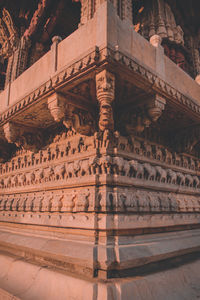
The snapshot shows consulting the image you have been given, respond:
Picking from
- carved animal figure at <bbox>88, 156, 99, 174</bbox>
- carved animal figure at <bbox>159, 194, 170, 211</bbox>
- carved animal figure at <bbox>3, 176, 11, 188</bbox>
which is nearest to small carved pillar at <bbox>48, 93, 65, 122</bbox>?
carved animal figure at <bbox>88, 156, 99, 174</bbox>

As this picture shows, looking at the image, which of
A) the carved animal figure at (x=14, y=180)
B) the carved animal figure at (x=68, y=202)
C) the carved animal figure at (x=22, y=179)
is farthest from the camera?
the carved animal figure at (x=14, y=180)

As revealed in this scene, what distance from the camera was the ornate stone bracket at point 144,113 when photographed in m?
3.90

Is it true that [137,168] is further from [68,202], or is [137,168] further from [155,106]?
[68,202]

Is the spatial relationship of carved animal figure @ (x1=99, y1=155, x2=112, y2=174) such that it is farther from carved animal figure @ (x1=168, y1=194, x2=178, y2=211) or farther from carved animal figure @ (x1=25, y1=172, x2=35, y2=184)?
carved animal figure @ (x1=25, y1=172, x2=35, y2=184)

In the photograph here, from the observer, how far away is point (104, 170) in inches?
153

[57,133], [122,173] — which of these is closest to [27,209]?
[57,133]

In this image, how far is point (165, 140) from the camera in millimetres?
5488

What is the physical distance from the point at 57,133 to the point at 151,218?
2701 mm

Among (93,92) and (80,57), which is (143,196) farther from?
(80,57)

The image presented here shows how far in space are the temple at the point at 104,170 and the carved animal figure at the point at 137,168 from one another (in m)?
0.03

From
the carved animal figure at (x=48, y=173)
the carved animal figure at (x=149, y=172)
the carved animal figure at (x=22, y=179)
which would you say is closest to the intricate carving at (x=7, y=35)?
the carved animal figure at (x=22, y=179)

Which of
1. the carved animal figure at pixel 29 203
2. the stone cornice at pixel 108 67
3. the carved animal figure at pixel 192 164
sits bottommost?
the carved animal figure at pixel 29 203

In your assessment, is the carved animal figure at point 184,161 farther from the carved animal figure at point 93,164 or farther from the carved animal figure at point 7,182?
the carved animal figure at point 7,182

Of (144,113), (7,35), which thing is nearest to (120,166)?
(144,113)
